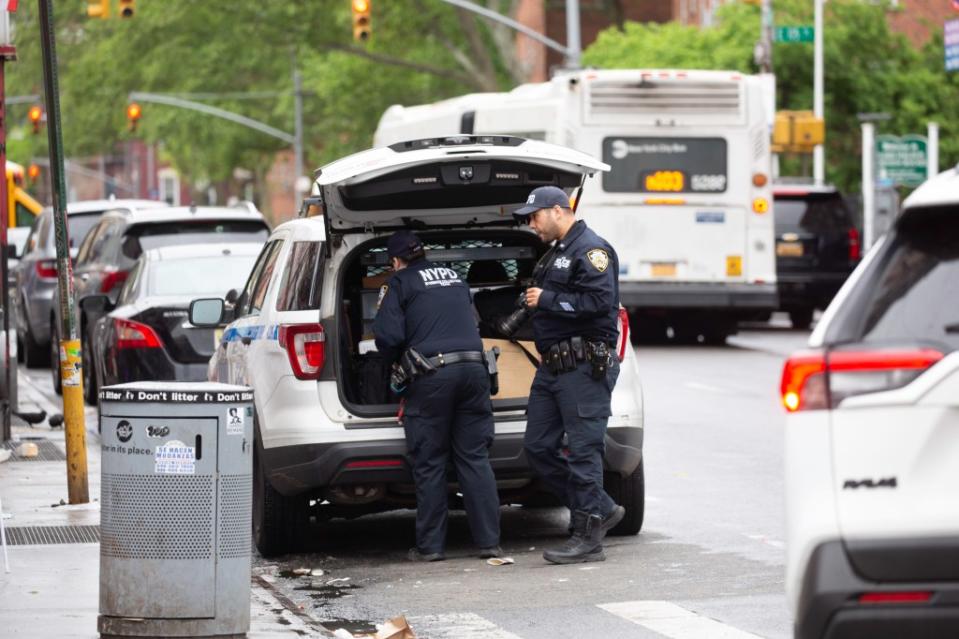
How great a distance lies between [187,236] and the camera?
18.5m

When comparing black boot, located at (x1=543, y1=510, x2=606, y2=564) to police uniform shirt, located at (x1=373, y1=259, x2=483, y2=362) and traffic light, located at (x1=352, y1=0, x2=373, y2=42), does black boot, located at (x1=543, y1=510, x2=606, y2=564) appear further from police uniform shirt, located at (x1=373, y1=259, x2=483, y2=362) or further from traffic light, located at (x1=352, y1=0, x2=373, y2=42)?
traffic light, located at (x1=352, y1=0, x2=373, y2=42)

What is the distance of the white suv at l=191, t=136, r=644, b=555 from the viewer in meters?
9.49

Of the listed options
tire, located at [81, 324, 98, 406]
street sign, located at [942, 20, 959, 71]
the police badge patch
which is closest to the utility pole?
tire, located at [81, 324, 98, 406]

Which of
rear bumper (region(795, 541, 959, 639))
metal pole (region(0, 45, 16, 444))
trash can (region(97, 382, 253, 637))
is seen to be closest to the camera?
rear bumper (region(795, 541, 959, 639))

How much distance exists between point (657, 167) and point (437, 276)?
15.4 metres

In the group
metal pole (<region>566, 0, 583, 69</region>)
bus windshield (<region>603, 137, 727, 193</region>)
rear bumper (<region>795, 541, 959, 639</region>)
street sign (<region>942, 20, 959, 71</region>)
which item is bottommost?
rear bumper (<region>795, 541, 959, 639</region>)

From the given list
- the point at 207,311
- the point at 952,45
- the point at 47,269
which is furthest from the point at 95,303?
the point at 952,45

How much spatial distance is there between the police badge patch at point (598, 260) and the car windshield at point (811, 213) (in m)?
19.5

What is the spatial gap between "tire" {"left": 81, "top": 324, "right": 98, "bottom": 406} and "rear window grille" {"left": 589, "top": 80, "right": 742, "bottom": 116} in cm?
823

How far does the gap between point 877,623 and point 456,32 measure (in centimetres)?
5109

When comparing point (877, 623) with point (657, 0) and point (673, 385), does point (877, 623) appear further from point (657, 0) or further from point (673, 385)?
point (657, 0)

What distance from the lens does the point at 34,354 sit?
76.8 ft

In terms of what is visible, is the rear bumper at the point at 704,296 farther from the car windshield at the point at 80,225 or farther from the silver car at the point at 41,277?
the car windshield at the point at 80,225

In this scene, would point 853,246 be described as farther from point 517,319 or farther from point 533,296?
point 533,296
